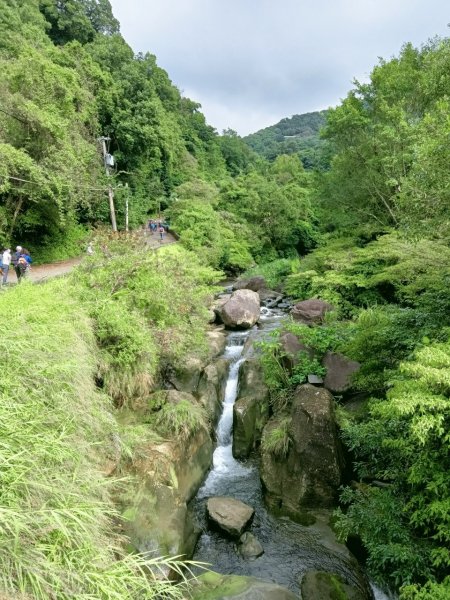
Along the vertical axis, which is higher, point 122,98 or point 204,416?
point 122,98

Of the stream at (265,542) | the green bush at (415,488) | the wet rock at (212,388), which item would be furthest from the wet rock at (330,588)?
the wet rock at (212,388)

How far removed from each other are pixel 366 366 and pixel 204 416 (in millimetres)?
4127

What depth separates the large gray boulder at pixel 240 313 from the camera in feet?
52.6

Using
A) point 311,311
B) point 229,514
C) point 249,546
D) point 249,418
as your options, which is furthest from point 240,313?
point 249,546

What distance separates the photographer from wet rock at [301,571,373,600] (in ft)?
18.1

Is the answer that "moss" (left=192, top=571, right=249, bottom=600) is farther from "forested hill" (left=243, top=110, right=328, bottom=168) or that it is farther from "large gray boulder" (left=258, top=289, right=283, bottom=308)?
"forested hill" (left=243, top=110, right=328, bottom=168)

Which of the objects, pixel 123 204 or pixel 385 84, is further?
pixel 123 204

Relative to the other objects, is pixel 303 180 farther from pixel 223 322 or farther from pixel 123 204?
pixel 223 322

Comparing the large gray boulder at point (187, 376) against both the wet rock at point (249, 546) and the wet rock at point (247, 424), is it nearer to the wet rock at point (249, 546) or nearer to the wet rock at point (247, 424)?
the wet rock at point (247, 424)

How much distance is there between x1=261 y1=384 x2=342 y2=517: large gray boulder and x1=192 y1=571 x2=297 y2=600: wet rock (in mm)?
2172

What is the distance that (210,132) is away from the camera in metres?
60.1

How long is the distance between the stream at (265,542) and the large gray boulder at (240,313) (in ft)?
24.3

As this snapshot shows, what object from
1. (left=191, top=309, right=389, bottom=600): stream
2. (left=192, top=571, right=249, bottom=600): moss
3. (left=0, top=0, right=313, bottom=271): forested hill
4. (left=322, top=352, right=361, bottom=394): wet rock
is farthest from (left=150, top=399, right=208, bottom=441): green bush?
(left=0, top=0, right=313, bottom=271): forested hill

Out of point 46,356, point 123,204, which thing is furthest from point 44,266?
point 46,356
